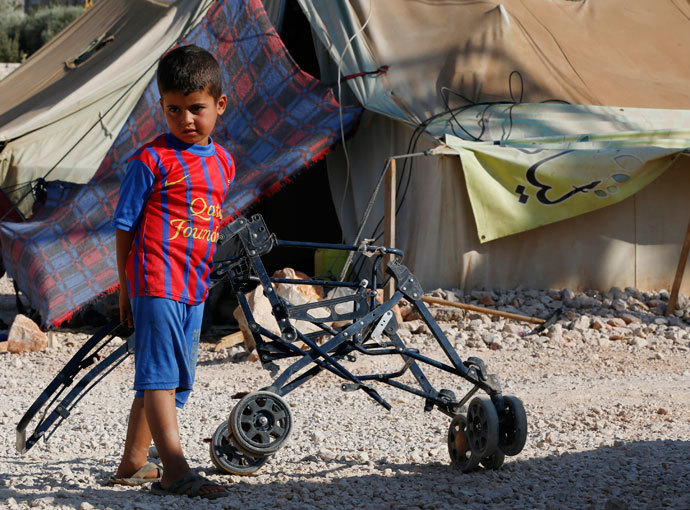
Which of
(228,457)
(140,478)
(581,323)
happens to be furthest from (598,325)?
(140,478)

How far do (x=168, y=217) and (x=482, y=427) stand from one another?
→ 4.23ft

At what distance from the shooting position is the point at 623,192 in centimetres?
732

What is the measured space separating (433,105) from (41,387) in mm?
3983

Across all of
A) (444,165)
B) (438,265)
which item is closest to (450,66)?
(444,165)

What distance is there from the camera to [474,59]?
26.5 feet

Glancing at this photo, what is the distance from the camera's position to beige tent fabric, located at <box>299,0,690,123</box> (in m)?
7.93

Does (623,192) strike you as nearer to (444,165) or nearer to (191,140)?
(444,165)

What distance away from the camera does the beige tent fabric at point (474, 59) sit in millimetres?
7934

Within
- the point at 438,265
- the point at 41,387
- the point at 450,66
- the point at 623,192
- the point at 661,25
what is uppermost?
the point at 661,25

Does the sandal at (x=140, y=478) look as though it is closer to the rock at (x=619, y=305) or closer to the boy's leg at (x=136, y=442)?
the boy's leg at (x=136, y=442)

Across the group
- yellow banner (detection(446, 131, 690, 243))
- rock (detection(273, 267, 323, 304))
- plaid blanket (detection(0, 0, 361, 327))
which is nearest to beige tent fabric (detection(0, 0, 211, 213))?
plaid blanket (detection(0, 0, 361, 327))

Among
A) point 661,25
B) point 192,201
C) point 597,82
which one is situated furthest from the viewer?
point 661,25

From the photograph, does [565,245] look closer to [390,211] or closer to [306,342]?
[390,211]

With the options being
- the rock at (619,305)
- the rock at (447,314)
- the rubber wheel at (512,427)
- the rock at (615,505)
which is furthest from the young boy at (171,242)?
the rock at (619,305)
